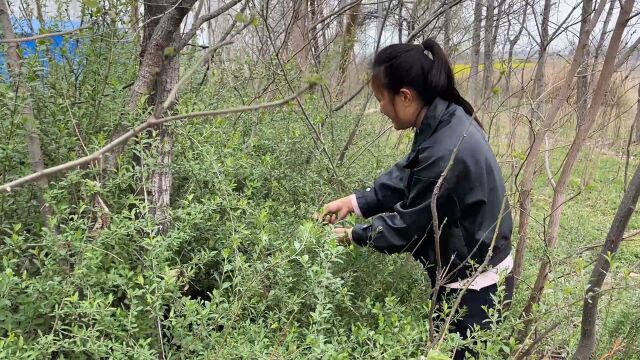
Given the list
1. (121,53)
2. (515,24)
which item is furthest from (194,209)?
(515,24)

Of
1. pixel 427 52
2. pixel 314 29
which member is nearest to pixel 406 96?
pixel 427 52

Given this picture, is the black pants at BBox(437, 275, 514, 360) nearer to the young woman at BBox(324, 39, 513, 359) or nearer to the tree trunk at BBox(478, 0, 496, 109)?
the young woman at BBox(324, 39, 513, 359)

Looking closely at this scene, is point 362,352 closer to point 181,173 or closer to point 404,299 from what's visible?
point 404,299

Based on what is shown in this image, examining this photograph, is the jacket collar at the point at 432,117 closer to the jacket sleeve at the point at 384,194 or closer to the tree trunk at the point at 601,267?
the jacket sleeve at the point at 384,194

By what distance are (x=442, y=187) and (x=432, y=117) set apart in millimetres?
307

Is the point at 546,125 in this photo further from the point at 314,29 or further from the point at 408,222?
the point at 314,29

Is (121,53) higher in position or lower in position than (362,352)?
higher

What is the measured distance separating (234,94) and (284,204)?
137 cm

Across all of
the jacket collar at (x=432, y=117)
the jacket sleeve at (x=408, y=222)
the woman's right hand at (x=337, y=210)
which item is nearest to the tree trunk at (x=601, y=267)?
the jacket sleeve at (x=408, y=222)

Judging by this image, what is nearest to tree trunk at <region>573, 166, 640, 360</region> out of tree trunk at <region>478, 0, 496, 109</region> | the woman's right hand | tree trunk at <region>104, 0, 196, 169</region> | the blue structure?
the woman's right hand

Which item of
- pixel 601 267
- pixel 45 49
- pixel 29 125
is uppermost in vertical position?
pixel 45 49

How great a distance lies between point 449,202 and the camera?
208 centimetres

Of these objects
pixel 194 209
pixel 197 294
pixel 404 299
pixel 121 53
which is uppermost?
pixel 121 53

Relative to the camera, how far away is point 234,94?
3557 millimetres
